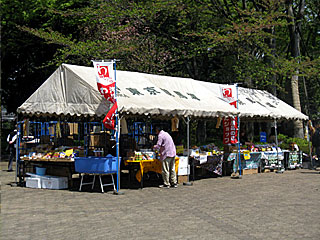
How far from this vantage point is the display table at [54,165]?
12008mm

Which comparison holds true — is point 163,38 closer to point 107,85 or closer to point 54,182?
point 107,85

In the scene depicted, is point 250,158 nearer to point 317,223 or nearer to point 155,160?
point 155,160

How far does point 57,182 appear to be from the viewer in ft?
39.0

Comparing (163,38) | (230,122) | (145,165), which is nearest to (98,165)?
(145,165)

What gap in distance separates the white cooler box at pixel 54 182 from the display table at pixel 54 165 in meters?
0.23

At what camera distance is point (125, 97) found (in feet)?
37.5

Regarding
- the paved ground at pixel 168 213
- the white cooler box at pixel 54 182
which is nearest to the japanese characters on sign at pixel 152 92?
the paved ground at pixel 168 213

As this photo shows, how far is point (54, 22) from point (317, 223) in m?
20.8

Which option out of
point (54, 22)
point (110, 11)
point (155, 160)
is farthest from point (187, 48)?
point (155, 160)

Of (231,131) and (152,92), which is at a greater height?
(152,92)

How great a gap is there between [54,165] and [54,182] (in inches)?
33.8

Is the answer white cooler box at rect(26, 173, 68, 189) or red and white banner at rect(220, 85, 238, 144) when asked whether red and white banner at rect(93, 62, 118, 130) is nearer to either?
white cooler box at rect(26, 173, 68, 189)

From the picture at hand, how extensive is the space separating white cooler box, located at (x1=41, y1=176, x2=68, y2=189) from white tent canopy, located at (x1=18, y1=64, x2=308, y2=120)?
1.88 meters

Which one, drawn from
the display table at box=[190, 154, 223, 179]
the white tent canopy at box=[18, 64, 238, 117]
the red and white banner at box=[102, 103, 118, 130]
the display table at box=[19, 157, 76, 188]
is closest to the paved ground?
the display table at box=[19, 157, 76, 188]
